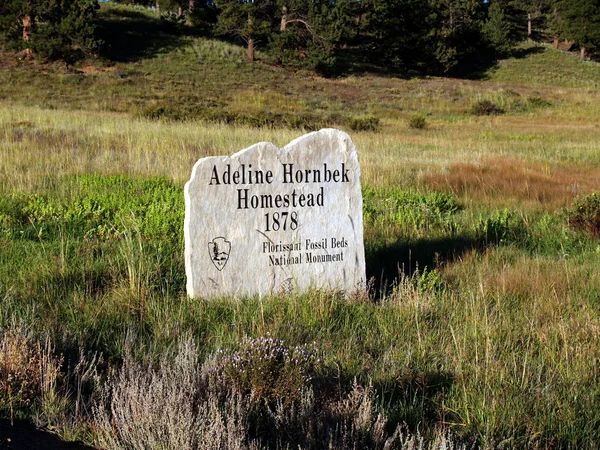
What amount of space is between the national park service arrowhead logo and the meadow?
273mm

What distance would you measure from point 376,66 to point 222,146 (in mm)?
53908

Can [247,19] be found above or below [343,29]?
above

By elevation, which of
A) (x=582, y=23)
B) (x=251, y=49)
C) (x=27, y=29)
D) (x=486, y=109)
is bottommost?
(x=486, y=109)

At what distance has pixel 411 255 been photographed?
258 inches

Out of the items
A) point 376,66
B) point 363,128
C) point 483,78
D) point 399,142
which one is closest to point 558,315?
point 399,142

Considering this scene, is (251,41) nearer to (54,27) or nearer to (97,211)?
(54,27)

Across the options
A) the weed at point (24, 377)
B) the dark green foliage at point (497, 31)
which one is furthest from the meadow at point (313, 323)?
the dark green foliage at point (497, 31)

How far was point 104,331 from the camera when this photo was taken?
13.6ft

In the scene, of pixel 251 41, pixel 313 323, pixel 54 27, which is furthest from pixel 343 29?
pixel 313 323

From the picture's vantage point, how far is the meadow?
10.1ft

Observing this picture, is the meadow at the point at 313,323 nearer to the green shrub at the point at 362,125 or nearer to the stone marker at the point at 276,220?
the stone marker at the point at 276,220

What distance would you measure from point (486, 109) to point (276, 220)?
115 ft

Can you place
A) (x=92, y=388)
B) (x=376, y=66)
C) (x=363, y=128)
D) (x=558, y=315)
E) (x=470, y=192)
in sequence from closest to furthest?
1. (x=92, y=388)
2. (x=558, y=315)
3. (x=470, y=192)
4. (x=363, y=128)
5. (x=376, y=66)

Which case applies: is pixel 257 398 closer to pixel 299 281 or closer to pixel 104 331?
pixel 104 331
